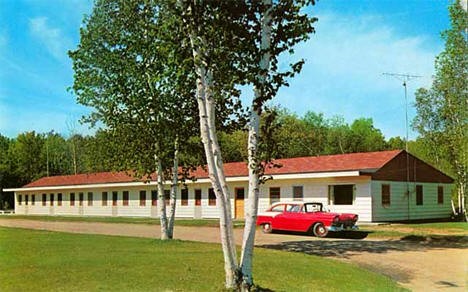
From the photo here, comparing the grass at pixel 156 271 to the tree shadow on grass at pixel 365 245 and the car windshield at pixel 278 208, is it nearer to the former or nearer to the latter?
the tree shadow on grass at pixel 365 245

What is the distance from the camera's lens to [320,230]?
2166 cm

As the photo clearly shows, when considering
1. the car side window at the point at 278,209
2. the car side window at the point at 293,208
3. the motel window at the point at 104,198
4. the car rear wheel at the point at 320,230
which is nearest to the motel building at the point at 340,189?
the motel window at the point at 104,198

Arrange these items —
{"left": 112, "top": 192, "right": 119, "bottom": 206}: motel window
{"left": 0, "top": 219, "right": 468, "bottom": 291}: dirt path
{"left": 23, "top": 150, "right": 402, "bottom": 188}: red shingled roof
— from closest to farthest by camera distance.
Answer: {"left": 0, "top": 219, "right": 468, "bottom": 291}: dirt path < {"left": 23, "top": 150, "right": 402, "bottom": 188}: red shingled roof < {"left": 112, "top": 192, "right": 119, "bottom": 206}: motel window

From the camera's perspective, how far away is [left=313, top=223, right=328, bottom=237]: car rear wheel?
2150 centimetres

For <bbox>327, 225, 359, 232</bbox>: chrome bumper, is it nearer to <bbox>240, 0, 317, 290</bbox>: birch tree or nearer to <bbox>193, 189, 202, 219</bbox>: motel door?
<bbox>240, 0, 317, 290</bbox>: birch tree

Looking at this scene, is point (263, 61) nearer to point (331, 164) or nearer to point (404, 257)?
point (404, 257)

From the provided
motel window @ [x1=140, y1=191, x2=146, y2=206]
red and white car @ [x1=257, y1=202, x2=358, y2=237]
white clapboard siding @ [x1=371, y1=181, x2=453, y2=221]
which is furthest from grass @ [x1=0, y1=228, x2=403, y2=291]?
motel window @ [x1=140, y1=191, x2=146, y2=206]

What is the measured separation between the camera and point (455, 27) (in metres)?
20.6

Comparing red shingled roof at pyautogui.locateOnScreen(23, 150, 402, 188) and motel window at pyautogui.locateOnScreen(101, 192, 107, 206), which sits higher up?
red shingled roof at pyautogui.locateOnScreen(23, 150, 402, 188)

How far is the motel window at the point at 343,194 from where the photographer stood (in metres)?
27.7

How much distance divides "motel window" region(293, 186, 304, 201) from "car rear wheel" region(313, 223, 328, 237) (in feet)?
26.7

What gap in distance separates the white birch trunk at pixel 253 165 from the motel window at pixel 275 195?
861 inches

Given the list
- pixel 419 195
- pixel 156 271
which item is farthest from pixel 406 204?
pixel 156 271

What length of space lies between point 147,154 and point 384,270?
29.3ft
